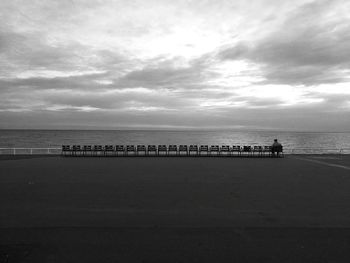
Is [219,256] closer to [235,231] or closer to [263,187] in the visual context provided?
[235,231]

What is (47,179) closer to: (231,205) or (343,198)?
(231,205)

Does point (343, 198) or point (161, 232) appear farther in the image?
point (343, 198)

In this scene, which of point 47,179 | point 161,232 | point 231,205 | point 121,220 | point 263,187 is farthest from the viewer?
point 47,179

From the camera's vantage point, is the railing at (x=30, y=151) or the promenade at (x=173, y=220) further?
the railing at (x=30, y=151)

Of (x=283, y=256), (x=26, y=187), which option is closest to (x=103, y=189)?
(x=26, y=187)

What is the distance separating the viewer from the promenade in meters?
4.86

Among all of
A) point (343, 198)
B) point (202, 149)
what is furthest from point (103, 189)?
point (202, 149)

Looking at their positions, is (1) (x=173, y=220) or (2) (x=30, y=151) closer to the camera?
(1) (x=173, y=220)

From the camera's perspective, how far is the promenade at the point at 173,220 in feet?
16.0

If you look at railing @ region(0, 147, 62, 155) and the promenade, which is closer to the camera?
the promenade

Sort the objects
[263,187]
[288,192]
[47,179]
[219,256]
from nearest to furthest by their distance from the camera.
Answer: [219,256] < [288,192] < [263,187] < [47,179]

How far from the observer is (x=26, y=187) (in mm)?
10141

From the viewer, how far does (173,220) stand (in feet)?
21.6

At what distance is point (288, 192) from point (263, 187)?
3.37ft
